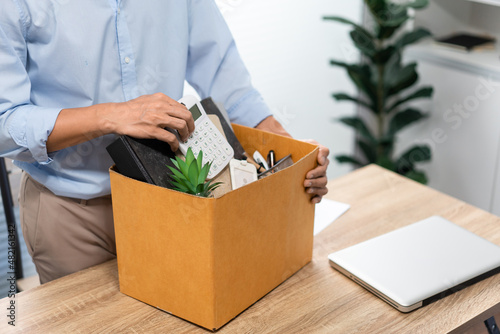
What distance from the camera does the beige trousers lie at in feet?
4.39

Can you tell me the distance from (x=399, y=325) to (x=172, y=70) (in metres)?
0.80

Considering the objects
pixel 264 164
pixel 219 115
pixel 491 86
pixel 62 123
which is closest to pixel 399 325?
pixel 264 164

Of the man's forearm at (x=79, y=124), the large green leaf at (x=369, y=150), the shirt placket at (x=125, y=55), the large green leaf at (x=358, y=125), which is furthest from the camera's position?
the large green leaf at (x=369, y=150)

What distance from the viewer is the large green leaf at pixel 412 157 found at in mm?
2846

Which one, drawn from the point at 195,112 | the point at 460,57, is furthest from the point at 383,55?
the point at 195,112

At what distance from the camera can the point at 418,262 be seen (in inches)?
47.1

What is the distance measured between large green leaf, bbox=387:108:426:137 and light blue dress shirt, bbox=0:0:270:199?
62.5 inches

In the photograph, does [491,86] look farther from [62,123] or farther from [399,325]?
[62,123]

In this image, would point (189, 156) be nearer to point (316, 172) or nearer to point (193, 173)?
point (193, 173)

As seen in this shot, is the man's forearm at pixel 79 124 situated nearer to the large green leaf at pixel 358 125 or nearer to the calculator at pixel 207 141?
the calculator at pixel 207 141

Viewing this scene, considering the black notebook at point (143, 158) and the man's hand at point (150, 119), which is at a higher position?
the man's hand at point (150, 119)

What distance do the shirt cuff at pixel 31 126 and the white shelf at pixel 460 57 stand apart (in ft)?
6.88

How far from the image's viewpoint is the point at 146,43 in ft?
4.30

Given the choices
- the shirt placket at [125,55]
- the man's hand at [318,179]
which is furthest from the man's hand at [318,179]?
the shirt placket at [125,55]
